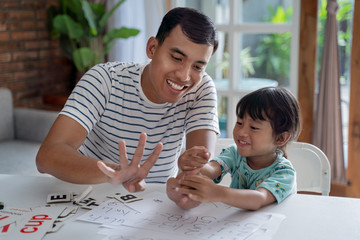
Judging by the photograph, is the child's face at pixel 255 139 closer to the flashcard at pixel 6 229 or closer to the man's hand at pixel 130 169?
the man's hand at pixel 130 169

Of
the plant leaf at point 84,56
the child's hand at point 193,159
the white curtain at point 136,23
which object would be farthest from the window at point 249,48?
the child's hand at point 193,159

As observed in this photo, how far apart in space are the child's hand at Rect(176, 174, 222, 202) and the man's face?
39 cm

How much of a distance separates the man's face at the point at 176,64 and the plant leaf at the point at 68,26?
201 centimetres

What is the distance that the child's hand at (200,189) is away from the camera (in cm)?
121

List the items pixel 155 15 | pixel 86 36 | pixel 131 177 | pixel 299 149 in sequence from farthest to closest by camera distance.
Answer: pixel 86 36
pixel 155 15
pixel 299 149
pixel 131 177

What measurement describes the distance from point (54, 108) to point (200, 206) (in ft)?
9.12

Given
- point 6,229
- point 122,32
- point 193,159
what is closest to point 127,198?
point 193,159

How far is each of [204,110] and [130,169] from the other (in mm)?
502

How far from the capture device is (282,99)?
1.49 m

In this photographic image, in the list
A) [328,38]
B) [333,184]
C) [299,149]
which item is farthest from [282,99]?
[333,184]

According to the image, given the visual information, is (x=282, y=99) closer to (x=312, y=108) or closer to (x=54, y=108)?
(x=312, y=108)

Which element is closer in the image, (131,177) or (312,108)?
(131,177)

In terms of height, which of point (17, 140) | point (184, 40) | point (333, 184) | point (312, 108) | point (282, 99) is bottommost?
point (333, 184)

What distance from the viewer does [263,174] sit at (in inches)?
56.7
